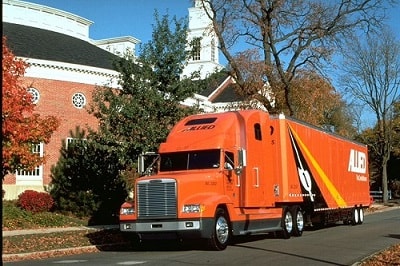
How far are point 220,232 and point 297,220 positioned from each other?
5.17 meters

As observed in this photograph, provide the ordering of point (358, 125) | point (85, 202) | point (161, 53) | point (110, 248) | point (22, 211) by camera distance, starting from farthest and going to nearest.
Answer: point (358, 125), point (85, 202), point (22, 211), point (161, 53), point (110, 248)

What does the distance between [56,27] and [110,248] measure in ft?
105

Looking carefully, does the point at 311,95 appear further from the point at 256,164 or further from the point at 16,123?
the point at 16,123

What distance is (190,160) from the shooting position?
15602 mm

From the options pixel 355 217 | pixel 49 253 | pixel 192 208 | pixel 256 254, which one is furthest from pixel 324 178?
pixel 49 253

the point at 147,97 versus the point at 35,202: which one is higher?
the point at 147,97

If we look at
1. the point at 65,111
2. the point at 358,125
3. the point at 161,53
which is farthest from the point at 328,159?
the point at 358,125

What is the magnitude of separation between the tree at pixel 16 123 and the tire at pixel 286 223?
8276mm

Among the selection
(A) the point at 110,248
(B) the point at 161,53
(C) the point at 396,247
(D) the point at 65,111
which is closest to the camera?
(C) the point at 396,247

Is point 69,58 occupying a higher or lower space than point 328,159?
higher

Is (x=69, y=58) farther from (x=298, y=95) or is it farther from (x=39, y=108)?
(x=298, y=95)

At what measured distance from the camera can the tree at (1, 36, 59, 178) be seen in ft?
54.8

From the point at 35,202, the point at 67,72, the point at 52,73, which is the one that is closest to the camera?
the point at 35,202

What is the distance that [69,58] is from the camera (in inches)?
1439
